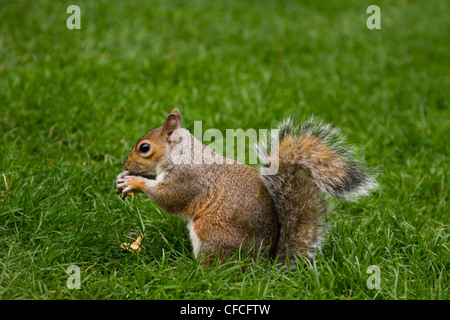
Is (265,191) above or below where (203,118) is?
below

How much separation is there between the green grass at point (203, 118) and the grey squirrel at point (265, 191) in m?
0.11

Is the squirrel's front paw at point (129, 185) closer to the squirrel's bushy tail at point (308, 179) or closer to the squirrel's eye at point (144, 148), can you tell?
the squirrel's eye at point (144, 148)

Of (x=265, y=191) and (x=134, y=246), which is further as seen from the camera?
(x=134, y=246)

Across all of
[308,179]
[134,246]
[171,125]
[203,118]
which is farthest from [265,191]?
[203,118]

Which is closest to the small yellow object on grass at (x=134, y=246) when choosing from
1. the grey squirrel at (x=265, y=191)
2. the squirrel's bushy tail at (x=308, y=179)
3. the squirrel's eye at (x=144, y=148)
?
the grey squirrel at (x=265, y=191)

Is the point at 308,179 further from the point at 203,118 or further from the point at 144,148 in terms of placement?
the point at 203,118

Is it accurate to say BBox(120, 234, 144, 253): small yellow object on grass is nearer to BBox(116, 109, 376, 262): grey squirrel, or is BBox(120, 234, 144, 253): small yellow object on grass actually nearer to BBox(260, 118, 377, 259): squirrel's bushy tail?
BBox(116, 109, 376, 262): grey squirrel

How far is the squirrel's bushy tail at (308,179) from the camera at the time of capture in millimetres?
2270

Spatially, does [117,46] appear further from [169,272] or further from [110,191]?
[169,272]

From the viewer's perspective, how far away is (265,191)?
7.98ft

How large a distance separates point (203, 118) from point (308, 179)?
1627 millimetres

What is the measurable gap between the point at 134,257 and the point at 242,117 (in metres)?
1.76

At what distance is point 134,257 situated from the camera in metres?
2.48
